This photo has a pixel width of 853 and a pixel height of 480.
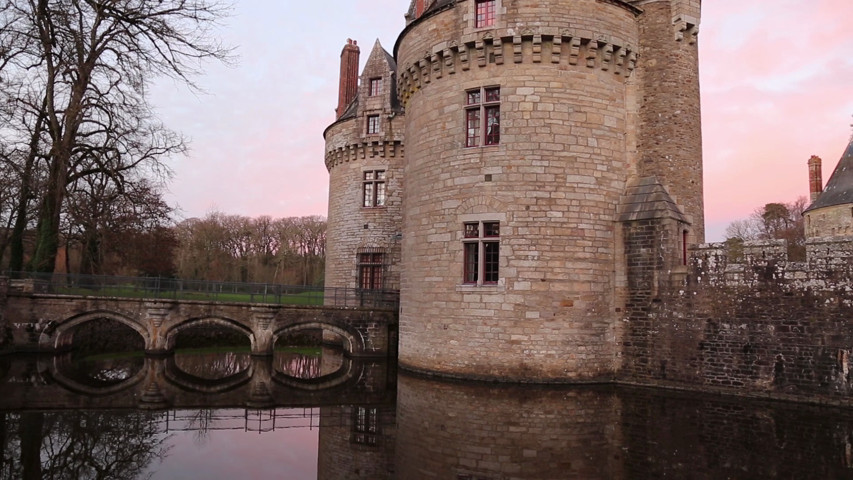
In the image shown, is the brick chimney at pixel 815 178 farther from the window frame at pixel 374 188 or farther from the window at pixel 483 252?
the window at pixel 483 252

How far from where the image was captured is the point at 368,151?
21281mm

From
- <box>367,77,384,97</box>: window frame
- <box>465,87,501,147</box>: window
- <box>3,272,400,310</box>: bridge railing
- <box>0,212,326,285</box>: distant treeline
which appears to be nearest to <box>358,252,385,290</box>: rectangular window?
<box>3,272,400,310</box>: bridge railing

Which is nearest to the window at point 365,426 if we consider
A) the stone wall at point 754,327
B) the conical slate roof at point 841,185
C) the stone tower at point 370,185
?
the stone wall at point 754,327

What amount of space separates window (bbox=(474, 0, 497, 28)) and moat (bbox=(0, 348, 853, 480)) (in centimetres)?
799

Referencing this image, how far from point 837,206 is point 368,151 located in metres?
22.8

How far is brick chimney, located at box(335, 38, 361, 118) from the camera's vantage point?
23.7 meters

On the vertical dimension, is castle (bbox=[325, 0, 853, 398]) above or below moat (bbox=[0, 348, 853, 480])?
above

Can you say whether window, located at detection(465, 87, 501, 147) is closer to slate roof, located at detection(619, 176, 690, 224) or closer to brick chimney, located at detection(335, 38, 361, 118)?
slate roof, located at detection(619, 176, 690, 224)

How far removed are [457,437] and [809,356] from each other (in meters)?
6.93

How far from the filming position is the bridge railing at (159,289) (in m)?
17.6

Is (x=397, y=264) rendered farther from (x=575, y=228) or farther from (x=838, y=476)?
(x=838, y=476)

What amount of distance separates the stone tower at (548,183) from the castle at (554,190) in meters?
0.03

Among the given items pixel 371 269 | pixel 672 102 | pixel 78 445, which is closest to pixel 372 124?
pixel 371 269

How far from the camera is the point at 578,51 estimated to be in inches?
497
